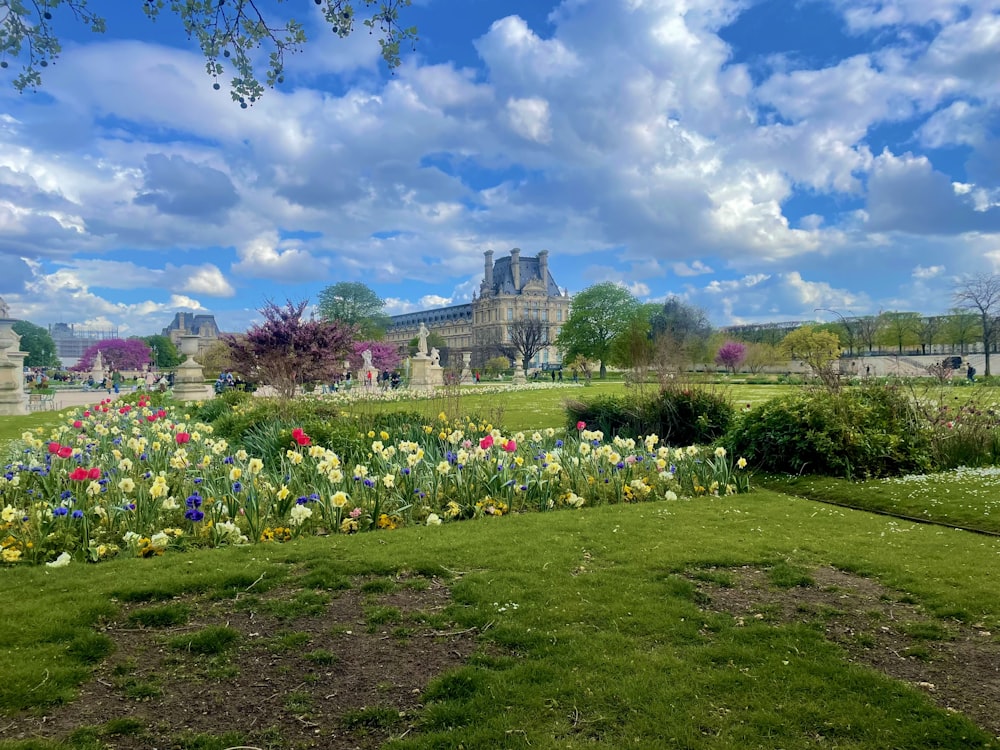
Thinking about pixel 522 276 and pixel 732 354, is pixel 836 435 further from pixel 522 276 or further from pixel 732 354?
pixel 522 276

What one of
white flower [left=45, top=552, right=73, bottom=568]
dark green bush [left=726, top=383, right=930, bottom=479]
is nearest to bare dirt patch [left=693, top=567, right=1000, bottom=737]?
dark green bush [left=726, top=383, right=930, bottom=479]

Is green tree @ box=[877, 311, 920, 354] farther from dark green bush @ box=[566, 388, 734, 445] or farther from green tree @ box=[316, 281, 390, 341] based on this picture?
dark green bush @ box=[566, 388, 734, 445]

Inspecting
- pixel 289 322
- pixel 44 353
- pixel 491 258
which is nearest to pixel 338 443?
pixel 289 322

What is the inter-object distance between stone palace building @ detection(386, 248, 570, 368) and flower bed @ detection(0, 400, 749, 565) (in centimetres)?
9825

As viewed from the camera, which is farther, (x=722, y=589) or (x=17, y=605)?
(x=722, y=589)

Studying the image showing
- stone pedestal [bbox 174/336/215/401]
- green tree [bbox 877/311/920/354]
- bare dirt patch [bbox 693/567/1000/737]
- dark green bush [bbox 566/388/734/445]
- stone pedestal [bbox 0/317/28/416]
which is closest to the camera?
bare dirt patch [bbox 693/567/1000/737]

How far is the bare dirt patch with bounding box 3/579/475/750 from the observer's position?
104 inches

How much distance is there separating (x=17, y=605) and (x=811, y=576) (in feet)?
16.3

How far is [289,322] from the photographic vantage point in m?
21.4

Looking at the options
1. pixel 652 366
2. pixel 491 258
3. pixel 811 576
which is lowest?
pixel 811 576

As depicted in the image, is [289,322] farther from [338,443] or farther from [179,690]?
[179,690]

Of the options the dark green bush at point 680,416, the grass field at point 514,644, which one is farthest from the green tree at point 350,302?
the grass field at point 514,644

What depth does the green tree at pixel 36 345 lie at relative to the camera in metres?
79.8

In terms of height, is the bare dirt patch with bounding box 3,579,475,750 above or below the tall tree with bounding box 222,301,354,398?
below
